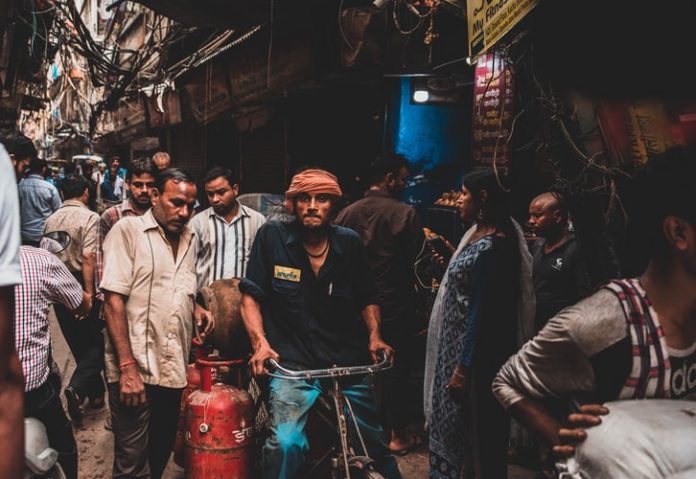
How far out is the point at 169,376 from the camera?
3.61 m

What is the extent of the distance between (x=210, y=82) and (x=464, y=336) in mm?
8460

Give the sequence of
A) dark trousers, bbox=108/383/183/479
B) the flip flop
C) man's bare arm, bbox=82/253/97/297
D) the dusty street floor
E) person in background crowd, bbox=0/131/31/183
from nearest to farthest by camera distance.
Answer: dark trousers, bbox=108/383/183/479 → the dusty street floor → the flip flop → man's bare arm, bbox=82/253/97/297 → person in background crowd, bbox=0/131/31/183

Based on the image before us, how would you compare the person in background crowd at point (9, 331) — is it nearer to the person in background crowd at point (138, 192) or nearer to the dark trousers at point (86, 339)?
the person in background crowd at point (138, 192)

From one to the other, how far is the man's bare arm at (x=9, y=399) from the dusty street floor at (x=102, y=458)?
3559mm

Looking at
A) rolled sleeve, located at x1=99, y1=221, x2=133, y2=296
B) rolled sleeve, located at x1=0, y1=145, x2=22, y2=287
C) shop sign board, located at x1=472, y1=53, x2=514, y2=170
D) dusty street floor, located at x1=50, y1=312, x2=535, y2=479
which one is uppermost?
shop sign board, located at x1=472, y1=53, x2=514, y2=170

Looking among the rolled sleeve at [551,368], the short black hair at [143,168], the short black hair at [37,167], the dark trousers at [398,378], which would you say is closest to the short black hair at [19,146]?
the short black hair at [143,168]

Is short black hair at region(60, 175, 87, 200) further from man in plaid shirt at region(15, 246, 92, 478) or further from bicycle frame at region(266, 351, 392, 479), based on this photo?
bicycle frame at region(266, 351, 392, 479)

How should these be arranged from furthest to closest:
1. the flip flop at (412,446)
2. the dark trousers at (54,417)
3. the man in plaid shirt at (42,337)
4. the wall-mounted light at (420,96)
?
the wall-mounted light at (420,96) < the flip flop at (412,446) < the dark trousers at (54,417) < the man in plaid shirt at (42,337)

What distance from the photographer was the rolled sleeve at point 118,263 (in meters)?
3.51

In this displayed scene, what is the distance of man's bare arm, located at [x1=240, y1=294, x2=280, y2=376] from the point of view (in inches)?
128

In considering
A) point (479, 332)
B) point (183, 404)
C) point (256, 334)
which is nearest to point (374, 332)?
point (479, 332)

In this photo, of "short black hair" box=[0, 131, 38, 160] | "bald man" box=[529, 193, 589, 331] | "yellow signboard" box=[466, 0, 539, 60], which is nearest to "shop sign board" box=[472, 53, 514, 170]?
"bald man" box=[529, 193, 589, 331]

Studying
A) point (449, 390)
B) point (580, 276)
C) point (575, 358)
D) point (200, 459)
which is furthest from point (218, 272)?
point (575, 358)

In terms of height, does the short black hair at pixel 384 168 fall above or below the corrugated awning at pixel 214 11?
below
